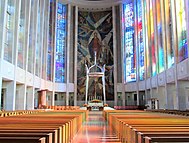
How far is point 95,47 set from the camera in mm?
32375

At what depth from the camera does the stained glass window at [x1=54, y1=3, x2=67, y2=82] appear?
30.0 meters

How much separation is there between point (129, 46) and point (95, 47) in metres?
5.18

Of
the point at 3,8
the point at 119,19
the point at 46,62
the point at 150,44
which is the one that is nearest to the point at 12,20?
the point at 3,8

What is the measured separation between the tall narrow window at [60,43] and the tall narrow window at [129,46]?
828cm

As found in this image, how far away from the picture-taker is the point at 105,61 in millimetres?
31750

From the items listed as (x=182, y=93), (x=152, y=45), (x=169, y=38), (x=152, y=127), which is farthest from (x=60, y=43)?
(x=152, y=127)

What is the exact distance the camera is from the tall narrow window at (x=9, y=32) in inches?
615

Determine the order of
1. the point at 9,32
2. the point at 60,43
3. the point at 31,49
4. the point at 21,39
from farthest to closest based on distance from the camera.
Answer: the point at 60,43 < the point at 31,49 < the point at 21,39 < the point at 9,32

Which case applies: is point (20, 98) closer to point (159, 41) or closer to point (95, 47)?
point (159, 41)

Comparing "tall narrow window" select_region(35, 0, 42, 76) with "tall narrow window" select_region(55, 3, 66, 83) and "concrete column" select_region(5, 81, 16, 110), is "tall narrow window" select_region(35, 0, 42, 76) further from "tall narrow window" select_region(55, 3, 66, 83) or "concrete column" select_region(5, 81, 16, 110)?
"concrete column" select_region(5, 81, 16, 110)

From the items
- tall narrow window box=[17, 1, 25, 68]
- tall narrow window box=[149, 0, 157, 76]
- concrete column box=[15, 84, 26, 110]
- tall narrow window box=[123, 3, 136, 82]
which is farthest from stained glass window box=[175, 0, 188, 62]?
tall narrow window box=[123, 3, 136, 82]

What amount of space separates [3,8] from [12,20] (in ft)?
8.17

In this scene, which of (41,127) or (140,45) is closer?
(41,127)

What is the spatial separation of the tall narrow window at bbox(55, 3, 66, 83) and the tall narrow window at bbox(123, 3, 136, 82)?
27.2ft
